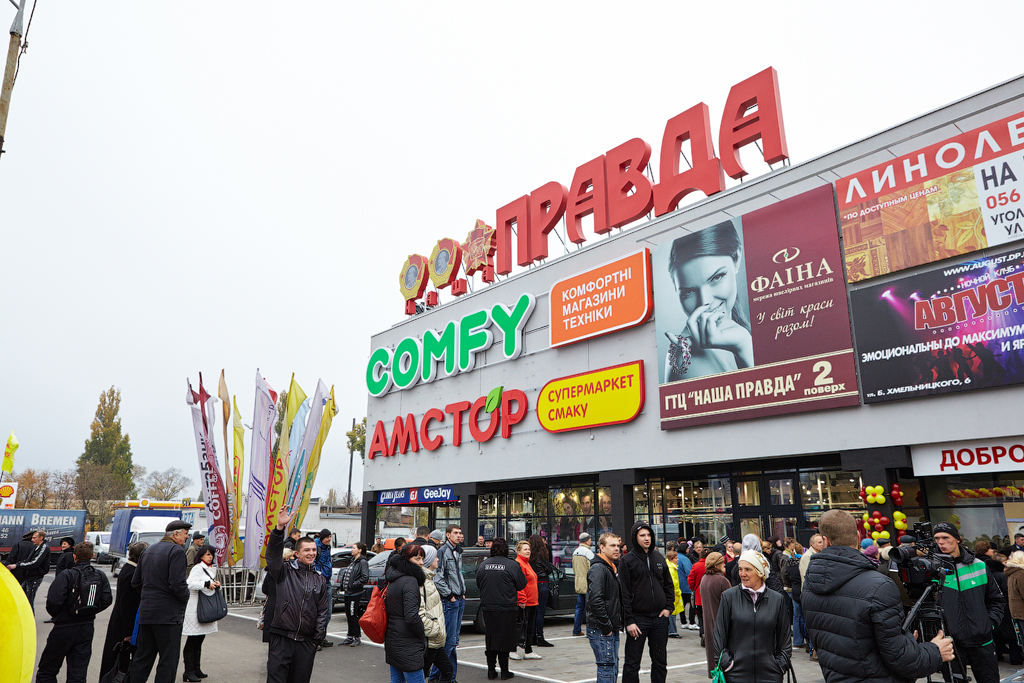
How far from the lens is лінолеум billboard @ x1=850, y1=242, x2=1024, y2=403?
11.7 meters

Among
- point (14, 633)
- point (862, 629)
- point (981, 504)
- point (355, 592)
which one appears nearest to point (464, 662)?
point (355, 592)

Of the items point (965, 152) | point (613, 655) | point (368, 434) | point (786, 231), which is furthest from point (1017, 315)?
point (368, 434)

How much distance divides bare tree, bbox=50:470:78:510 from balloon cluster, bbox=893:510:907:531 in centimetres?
6696

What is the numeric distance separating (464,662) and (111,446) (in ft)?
246

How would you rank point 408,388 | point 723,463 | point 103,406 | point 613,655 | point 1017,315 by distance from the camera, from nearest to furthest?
point 613,655 → point 1017,315 → point 723,463 → point 408,388 → point 103,406

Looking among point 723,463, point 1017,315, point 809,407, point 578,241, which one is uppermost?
point 578,241

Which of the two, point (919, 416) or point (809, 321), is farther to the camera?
point (809, 321)

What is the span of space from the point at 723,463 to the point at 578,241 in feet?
26.1

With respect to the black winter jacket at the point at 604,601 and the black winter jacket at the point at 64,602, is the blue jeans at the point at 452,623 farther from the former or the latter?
the black winter jacket at the point at 64,602

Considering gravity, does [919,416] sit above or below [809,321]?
below

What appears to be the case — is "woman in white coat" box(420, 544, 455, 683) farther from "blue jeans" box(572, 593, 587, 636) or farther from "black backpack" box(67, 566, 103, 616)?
"blue jeans" box(572, 593, 587, 636)

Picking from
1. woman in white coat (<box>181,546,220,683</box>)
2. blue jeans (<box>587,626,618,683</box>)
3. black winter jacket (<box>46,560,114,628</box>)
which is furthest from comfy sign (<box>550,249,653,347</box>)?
black winter jacket (<box>46,560,114,628</box>)

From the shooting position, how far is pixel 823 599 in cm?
411

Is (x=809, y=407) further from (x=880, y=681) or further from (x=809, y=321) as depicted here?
(x=880, y=681)
